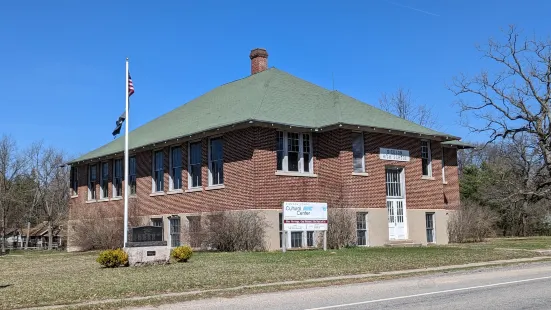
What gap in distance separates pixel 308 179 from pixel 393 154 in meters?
5.09

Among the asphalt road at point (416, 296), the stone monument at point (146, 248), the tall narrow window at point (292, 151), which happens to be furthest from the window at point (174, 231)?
the asphalt road at point (416, 296)

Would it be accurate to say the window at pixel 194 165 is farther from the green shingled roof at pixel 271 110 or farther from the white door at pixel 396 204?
the white door at pixel 396 204

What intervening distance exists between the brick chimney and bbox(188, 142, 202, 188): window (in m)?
8.20

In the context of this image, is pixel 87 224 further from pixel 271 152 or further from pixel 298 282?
pixel 298 282

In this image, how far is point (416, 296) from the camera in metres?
11.0

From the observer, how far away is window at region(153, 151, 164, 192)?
108 ft

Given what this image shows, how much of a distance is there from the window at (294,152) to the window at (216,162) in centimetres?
294

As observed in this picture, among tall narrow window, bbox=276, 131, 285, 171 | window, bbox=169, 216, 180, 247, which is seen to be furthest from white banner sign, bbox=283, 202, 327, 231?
window, bbox=169, 216, 180, 247

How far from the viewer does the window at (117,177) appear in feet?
122

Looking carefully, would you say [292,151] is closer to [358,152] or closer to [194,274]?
[358,152]

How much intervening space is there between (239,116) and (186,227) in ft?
20.5

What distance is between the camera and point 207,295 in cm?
1183

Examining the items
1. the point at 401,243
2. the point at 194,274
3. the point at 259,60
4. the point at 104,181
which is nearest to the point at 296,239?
the point at 401,243

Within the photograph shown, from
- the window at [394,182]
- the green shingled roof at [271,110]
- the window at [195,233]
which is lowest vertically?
the window at [195,233]
